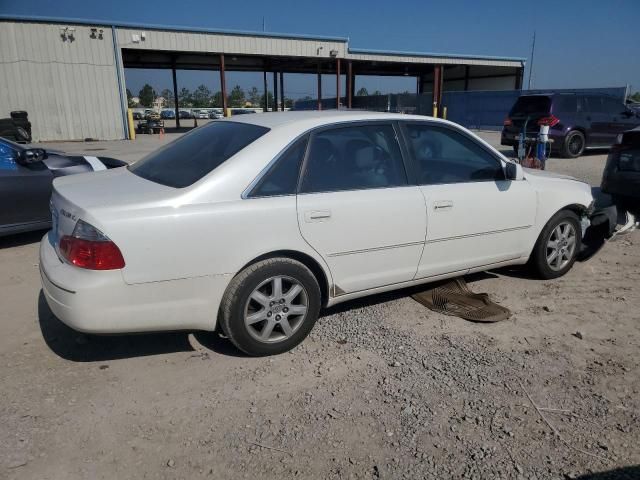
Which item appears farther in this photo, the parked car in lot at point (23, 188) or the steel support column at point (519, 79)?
the steel support column at point (519, 79)

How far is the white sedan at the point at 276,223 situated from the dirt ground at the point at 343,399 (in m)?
0.36

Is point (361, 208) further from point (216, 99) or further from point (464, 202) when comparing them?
point (216, 99)

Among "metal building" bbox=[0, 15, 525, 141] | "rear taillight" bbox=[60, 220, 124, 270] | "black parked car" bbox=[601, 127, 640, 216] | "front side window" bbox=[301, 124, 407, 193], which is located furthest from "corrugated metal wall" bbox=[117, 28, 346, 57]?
"rear taillight" bbox=[60, 220, 124, 270]

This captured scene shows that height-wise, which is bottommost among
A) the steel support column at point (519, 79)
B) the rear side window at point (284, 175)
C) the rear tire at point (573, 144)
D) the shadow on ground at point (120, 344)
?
the shadow on ground at point (120, 344)

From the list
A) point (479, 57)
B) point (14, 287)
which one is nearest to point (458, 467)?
point (14, 287)

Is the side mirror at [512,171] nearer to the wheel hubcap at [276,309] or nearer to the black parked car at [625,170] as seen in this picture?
the wheel hubcap at [276,309]

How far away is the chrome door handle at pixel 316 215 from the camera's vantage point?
3.32m

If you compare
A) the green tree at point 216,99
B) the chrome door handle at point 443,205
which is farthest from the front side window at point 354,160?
the green tree at point 216,99

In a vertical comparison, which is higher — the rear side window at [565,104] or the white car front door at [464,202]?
the rear side window at [565,104]

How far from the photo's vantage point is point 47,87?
841 inches

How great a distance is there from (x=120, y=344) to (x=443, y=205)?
257cm

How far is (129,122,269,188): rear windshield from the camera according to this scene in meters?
3.32

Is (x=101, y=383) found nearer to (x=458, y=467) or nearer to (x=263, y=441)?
(x=263, y=441)

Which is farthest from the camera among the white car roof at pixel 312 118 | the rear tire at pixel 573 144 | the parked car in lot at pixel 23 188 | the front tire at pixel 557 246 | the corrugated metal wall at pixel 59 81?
the corrugated metal wall at pixel 59 81
